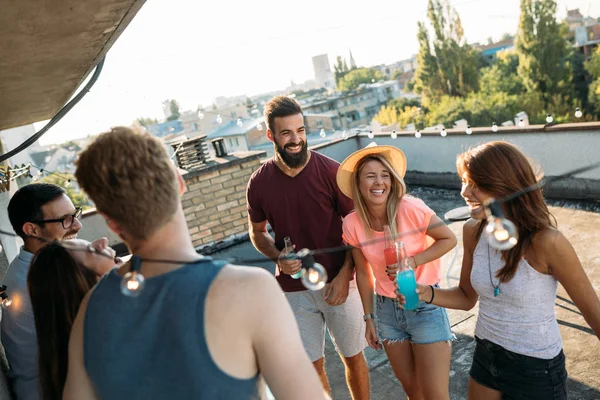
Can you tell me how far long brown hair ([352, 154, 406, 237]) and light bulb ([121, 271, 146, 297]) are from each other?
1406mm

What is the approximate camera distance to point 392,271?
196 cm

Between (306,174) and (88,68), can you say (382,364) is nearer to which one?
(306,174)

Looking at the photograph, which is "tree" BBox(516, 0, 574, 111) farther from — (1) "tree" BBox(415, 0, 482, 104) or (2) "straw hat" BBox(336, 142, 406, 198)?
(2) "straw hat" BBox(336, 142, 406, 198)

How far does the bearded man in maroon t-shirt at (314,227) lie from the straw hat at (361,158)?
0.11 m

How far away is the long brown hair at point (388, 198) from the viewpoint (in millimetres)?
2179

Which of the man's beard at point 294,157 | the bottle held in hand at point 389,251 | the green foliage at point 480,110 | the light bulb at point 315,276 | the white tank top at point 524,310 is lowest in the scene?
the green foliage at point 480,110

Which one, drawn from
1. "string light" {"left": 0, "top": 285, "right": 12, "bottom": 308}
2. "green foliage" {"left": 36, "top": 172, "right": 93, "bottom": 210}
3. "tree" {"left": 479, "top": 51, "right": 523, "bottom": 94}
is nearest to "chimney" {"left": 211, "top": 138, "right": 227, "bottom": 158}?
"green foliage" {"left": 36, "top": 172, "right": 93, "bottom": 210}

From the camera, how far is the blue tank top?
2.90ft

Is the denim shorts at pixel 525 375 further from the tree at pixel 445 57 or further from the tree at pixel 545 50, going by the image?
the tree at pixel 445 57

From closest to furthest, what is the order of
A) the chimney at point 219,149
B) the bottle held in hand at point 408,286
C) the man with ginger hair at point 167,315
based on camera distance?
1. the man with ginger hair at point 167,315
2. the bottle held in hand at point 408,286
3. the chimney at point 219,149

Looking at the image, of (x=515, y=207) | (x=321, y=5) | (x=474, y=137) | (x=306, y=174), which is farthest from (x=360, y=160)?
(x=321, y=5)

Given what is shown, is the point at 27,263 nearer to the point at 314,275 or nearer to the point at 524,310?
the point at 314,275

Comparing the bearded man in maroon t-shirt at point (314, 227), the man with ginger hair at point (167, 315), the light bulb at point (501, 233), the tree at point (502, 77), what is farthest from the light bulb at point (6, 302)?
the tree at point (502, 77)

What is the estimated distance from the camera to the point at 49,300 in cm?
131
